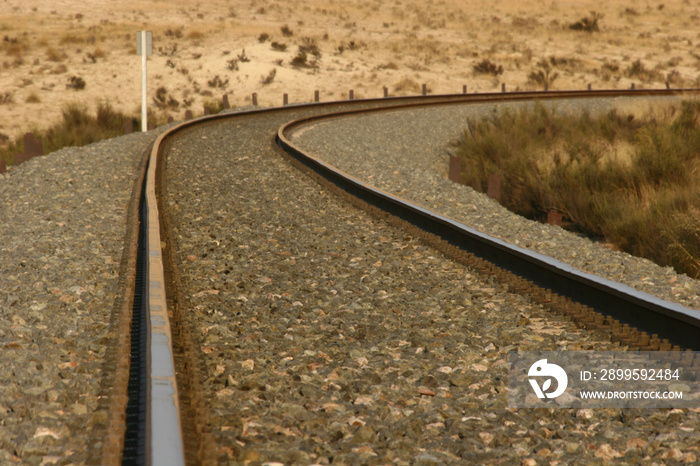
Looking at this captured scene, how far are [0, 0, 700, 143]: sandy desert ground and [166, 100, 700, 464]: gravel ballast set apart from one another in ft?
83.5

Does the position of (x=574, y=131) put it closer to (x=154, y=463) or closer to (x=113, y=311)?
(x=113, y=311)

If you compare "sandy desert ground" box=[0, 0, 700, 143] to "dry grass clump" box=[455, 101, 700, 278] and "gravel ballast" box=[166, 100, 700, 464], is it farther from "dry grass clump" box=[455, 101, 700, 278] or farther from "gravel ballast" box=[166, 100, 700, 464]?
"gravel ballast" box=[166, 100, 700, 464]

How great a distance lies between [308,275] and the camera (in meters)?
6.38

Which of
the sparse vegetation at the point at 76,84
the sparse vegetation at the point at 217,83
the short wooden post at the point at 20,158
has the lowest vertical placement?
the sparse vegetation at the point at 76,84

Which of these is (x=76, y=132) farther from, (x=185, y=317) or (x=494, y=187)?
(x=185, y=317)

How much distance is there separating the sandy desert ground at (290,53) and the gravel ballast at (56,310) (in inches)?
860

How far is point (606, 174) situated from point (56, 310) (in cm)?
1010

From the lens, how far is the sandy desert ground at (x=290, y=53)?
1578 inches

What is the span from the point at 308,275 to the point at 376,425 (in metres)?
2.83

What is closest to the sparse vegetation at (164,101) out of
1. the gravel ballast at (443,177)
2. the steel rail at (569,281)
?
the gravel ballast at (443,177)

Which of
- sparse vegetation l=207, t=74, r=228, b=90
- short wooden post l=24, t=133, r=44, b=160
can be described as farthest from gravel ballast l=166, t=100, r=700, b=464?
sparse vegetation l=207, t=74, r=228, b=90

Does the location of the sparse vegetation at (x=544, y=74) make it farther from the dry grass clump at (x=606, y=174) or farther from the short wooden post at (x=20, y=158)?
the short wooden post at (x=20, y=158)

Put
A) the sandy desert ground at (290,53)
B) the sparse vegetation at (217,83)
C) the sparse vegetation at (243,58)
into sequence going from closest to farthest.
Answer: the sandy desert ground at (290,53), the sparse vegetation at (217,83), the sparse vegetation at (243,58)

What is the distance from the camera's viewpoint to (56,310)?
534 centimetres
